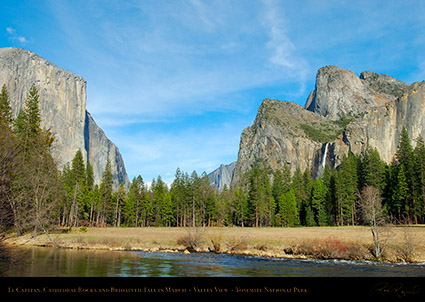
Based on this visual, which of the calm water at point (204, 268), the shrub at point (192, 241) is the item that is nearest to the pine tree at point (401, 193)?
the calm water at point (204, 268)

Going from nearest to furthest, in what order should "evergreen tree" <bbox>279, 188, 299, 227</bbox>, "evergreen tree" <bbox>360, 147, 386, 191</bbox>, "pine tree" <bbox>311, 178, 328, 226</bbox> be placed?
"evergreen tree" <bbox>360, 147, 386, 191</bbox>, "pine tree" <bbox>311, 178, 328, 226</bbox>, "evergreen tree" <bbox>279, 188, 299, 227</bbox>

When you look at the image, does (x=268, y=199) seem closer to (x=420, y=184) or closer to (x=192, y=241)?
(x=420, y=184)

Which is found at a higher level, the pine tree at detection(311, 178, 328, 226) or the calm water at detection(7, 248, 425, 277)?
the pine tree at detection(311, 178, 328, 226)

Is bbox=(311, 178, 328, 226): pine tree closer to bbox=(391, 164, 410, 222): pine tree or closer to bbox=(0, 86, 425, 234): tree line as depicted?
bbox=(0, 86, 425, 234): tree line

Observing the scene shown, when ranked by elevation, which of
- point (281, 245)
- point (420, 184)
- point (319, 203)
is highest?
point (420, 184)

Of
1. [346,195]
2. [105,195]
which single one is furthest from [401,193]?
[105,195]

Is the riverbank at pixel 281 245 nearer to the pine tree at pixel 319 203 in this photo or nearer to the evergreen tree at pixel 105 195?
the evergreen tree at pixel 105 195

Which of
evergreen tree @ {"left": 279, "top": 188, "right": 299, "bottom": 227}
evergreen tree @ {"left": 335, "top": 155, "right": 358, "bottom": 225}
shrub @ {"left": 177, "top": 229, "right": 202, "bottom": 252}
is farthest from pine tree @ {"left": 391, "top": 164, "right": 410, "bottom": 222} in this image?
shrub @ {"left": 177, "top": 229, "right": 202, "bottom": 252}

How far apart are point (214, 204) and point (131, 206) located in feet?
81.9

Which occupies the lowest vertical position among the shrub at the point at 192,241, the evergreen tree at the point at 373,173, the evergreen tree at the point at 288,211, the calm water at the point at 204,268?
the calm water at the point at 204,268

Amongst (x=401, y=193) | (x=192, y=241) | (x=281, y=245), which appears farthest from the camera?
(x=401, y=193)

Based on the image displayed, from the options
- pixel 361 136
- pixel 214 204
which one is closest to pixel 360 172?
pixel 214 204

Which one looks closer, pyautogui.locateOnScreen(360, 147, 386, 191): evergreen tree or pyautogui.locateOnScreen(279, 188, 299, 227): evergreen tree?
pyautogui.locateOnScreen(360, 147, 386, 191): evergreen tree

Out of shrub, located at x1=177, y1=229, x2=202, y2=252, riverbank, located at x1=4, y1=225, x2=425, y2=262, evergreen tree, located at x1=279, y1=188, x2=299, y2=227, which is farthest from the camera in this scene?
evergreen tree, located at x1=279, y1=188, x2=299, y2=227
